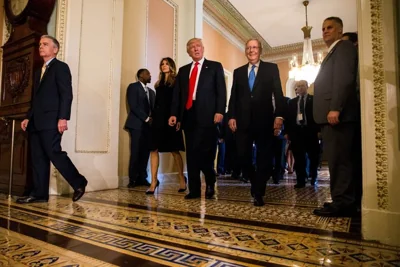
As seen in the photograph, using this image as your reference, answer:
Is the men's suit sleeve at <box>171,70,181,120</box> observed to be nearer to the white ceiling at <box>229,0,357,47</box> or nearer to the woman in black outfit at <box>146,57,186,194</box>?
the woman in black outfit at <box>146,57,186,194</box>

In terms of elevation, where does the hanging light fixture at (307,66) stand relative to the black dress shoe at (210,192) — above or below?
above

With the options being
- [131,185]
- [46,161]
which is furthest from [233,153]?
[46,161]

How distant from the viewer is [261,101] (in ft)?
8.19

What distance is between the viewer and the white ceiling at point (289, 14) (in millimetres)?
7539

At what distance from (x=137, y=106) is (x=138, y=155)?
0.67m

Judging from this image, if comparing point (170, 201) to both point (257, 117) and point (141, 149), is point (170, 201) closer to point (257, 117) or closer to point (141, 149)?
point (257, 117)

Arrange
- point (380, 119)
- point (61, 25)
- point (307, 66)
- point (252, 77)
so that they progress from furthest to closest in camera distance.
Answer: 1. point (307, 66)
2. point (61, 25)
3. point (252, 77)
4. point (380, 119)

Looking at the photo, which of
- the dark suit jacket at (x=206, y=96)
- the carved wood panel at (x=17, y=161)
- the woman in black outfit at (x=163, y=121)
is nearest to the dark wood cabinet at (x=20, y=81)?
the carved wood panel at (x=17, y=161)

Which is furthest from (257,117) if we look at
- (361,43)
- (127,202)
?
(127,202)

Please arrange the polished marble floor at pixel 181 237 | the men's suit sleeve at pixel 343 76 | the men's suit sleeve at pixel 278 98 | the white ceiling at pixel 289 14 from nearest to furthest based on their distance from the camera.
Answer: the polished marble floor at pixel 181 237
the men's suit sleeve at pixel 343 76
the men's suit sleeve at pixel 278 98
the white ceiling at pixel 289 14

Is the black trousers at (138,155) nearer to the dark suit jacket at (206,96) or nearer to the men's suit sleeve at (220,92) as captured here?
the dark suit jacket at (206,96)

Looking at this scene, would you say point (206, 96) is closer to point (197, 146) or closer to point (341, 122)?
point (197, 146)

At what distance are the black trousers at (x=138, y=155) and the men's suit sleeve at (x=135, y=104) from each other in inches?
6.6

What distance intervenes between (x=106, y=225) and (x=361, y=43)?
1.79 meters
